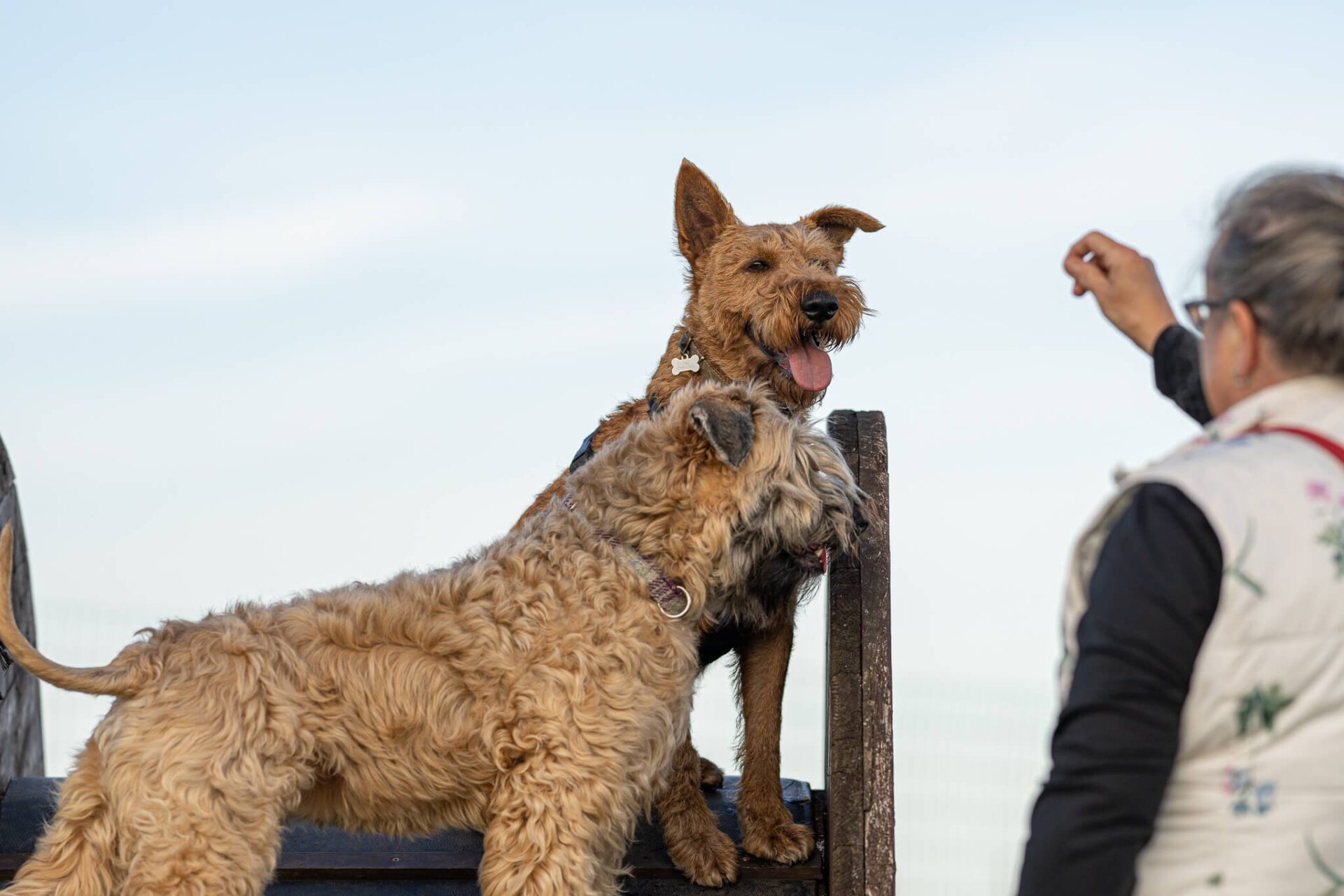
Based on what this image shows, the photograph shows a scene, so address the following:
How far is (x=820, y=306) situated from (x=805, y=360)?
26 cm

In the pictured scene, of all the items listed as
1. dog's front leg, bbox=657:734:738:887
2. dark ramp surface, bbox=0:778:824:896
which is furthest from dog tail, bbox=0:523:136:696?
dog's front leg, bbox=657:734:738:887

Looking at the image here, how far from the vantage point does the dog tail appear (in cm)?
379

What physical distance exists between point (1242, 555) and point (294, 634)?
303 centimetres

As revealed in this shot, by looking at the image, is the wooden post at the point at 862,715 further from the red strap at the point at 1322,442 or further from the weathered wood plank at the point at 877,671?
the red strap at the point at 1322,442

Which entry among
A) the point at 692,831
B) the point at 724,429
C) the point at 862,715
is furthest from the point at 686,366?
the point at 692,831

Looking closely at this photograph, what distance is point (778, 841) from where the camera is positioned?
5.23m

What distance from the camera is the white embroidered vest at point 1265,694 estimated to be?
192cm

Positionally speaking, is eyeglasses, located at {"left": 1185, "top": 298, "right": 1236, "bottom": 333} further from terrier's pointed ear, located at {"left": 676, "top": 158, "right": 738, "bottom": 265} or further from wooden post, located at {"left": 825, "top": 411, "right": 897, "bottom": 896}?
terrier's pointed ear, located at {"left": 676, "top": 158, "right": 738, "bottom": 265}

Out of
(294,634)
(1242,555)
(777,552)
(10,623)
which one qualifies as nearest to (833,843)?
(777,552)

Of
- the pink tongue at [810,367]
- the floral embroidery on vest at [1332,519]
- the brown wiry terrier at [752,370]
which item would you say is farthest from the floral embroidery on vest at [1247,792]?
the pink tongue at [810,367]

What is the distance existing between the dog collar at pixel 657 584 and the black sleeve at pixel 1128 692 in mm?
2476

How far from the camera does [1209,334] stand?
7.19 feet

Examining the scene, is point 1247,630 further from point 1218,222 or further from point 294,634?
point 294,634

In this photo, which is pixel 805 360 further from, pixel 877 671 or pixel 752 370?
pixel 877 671
